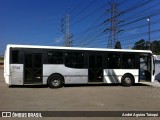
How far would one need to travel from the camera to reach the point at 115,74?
795 inches

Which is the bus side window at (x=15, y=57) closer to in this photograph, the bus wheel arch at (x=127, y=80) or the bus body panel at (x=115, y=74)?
the bus body panel at (x=115, y=74)

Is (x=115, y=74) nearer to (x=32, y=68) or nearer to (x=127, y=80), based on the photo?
(x=127, y=80)

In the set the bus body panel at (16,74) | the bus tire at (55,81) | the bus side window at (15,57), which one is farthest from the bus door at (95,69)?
the bus side window at (15,57)

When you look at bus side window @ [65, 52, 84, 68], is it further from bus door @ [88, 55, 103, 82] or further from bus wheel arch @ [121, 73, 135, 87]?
bus wheel arch @ [121, 73, 135, 87]

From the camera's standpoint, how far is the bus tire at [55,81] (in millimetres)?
18444

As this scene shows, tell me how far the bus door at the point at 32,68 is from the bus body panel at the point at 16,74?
31 cm

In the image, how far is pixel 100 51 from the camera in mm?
19859

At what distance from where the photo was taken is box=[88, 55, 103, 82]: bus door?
19562 mm

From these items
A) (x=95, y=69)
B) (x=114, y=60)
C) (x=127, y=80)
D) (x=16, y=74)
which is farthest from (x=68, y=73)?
Answer: (x=127, y=80)

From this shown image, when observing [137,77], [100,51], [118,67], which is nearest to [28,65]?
[100,51]

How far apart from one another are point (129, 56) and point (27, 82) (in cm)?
753

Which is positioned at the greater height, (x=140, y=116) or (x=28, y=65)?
(x=28, y=65)

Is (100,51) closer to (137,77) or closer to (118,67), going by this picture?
(118,67)

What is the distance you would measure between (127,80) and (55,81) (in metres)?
5.31
